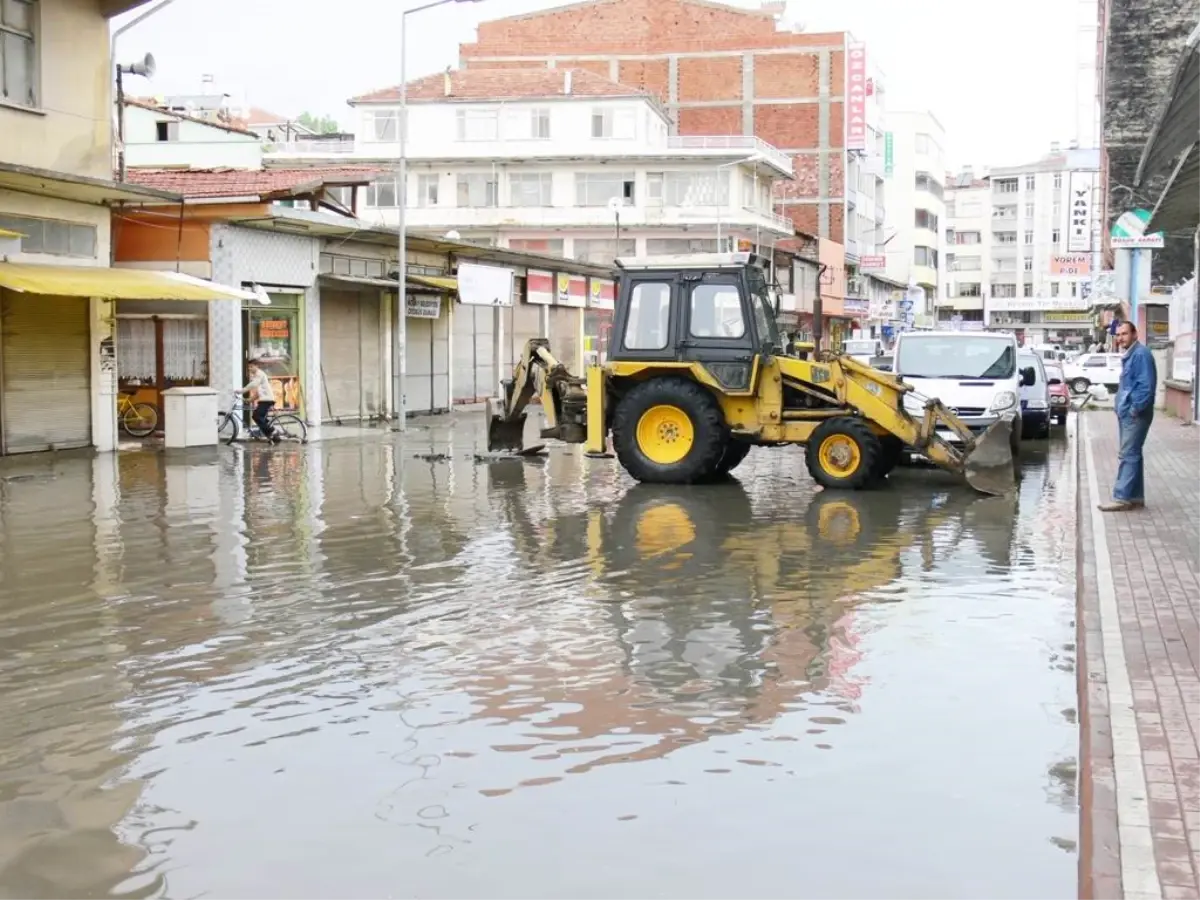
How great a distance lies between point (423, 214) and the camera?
6856cm

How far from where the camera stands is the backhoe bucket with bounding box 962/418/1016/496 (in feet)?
55.8

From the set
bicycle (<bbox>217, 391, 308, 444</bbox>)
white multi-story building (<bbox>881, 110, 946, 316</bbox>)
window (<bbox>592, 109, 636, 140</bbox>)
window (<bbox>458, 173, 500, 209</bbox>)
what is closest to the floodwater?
bicycle (<bbox>217, 391, 308, 444</bbox>)

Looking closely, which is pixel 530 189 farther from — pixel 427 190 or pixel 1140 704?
pixel 1140 704

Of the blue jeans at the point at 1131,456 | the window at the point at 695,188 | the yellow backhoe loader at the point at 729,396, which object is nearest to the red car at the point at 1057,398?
the yellow backhoe loader at the point at 729,396

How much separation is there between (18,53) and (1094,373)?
1672 inches

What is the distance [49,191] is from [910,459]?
522 inches

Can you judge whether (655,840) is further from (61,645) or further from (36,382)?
(36,382)

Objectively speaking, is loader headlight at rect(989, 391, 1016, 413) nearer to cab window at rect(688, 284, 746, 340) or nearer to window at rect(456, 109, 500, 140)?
cab window at rect(688, 284, 746, 340)

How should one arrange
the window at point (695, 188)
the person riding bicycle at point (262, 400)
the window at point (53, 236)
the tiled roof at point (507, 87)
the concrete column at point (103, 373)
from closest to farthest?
the window at point (53, 236) → the concrete column at point (103, 373) → the person riding bicycle at point (262, 400) → the window at point (695, 188) → the tiled roof at point (507, 87)

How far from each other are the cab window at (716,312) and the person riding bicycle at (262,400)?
33.2ft

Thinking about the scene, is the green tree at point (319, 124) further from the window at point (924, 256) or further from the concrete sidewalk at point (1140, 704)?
the concrete sidewalk at point (1140, 704)

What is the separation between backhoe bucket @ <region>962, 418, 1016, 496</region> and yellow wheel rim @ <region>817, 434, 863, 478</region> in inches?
51.4

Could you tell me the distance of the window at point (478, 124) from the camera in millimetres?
68750

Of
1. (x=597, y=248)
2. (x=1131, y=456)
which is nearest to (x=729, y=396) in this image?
(x=1131, y=456)
